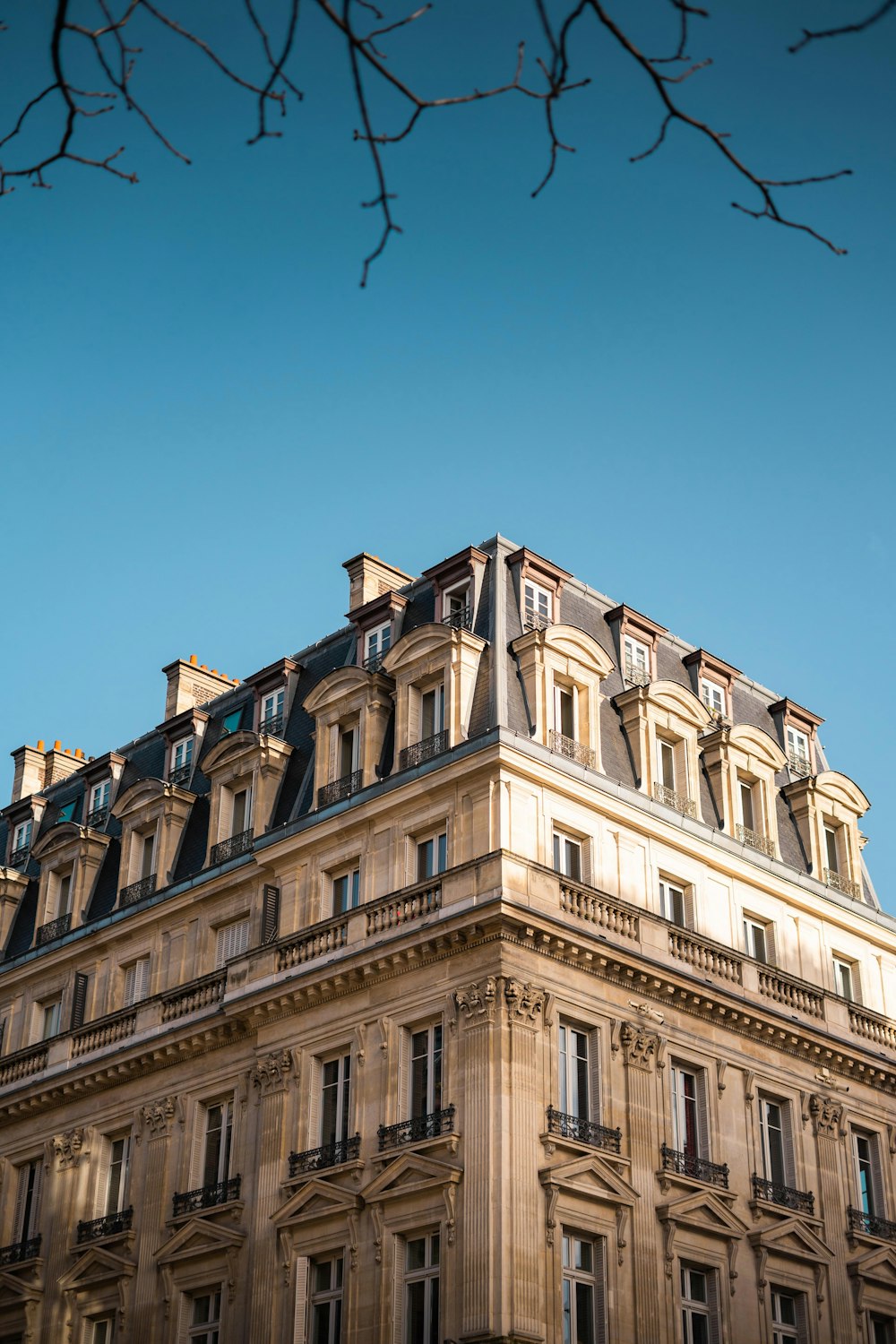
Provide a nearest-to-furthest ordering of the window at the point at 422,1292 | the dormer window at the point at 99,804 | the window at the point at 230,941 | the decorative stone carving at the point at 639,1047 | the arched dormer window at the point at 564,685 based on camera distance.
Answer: the window at the point at 422,1292
the decorative stone carving at the point at 639,1047
the arched dormer window at the point at 564,685
the window at the point at 230,941
the dormer window at the point at 99,804

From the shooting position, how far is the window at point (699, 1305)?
32.4m

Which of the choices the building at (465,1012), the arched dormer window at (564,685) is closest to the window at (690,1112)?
the building at (465,1012)

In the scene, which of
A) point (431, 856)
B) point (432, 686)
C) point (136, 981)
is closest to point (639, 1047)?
point (431, 856)

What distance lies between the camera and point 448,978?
3306cm

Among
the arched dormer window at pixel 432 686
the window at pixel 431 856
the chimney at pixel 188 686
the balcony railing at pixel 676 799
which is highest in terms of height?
the chimney at pixel 188 686

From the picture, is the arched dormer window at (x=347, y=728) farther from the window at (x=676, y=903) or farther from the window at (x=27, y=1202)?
the window at (x=27, y=1202)

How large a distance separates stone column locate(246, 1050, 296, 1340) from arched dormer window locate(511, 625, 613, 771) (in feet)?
28.3

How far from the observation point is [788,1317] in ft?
114

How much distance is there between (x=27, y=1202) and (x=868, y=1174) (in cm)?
1934

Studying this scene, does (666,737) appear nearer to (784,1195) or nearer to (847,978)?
(847,978)

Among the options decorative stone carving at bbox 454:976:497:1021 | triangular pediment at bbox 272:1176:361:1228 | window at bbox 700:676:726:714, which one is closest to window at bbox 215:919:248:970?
triangular pediment at bbox 272:1176:361:1228

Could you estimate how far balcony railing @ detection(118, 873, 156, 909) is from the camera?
4238 cm

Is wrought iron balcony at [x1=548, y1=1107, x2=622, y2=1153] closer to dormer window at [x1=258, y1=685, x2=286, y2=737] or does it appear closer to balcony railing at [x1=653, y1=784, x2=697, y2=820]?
balcony railing at [x1=653, y1=784, x2=697, y2=820]

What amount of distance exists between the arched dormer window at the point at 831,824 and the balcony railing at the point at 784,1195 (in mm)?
8040
